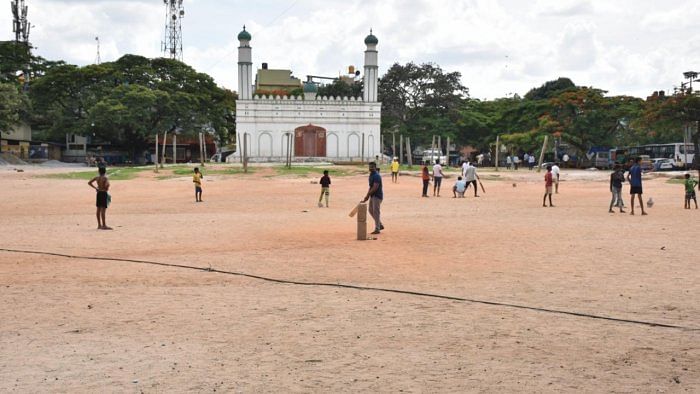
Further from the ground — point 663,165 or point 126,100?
point 126,100

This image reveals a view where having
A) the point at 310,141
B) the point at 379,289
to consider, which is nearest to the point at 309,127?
the point at 310,141

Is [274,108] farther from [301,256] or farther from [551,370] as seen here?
[551,370]

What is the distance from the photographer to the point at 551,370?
612cm

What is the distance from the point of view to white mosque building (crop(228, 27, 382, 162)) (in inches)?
2259

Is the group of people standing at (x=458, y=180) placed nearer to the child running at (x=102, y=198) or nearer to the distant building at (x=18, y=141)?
the child running at (x=102, y=198)

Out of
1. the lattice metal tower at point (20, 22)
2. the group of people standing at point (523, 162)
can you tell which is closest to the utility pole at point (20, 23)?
the lattice metal tower at point (20, 22)

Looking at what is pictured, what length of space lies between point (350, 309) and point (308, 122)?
50380 mm

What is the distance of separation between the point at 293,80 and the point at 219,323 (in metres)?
89.7

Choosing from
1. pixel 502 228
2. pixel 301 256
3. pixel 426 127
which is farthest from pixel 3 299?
pixel 426 127

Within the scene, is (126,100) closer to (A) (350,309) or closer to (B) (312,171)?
(B) (312,171)

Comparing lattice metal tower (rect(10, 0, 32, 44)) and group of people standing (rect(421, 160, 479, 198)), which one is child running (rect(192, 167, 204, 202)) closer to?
group of people standing (rect(421, 160, 479, 198))

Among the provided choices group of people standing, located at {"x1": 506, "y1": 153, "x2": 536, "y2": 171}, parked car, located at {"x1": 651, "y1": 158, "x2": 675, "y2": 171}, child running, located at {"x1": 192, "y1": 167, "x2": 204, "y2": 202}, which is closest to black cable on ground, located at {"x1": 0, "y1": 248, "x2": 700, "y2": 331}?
child running, located at {"x1": 192, "y1": 167, "x2": 204, "y2": 202}

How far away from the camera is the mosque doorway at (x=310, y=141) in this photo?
58.0 meters

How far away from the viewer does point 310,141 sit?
58.2 m
